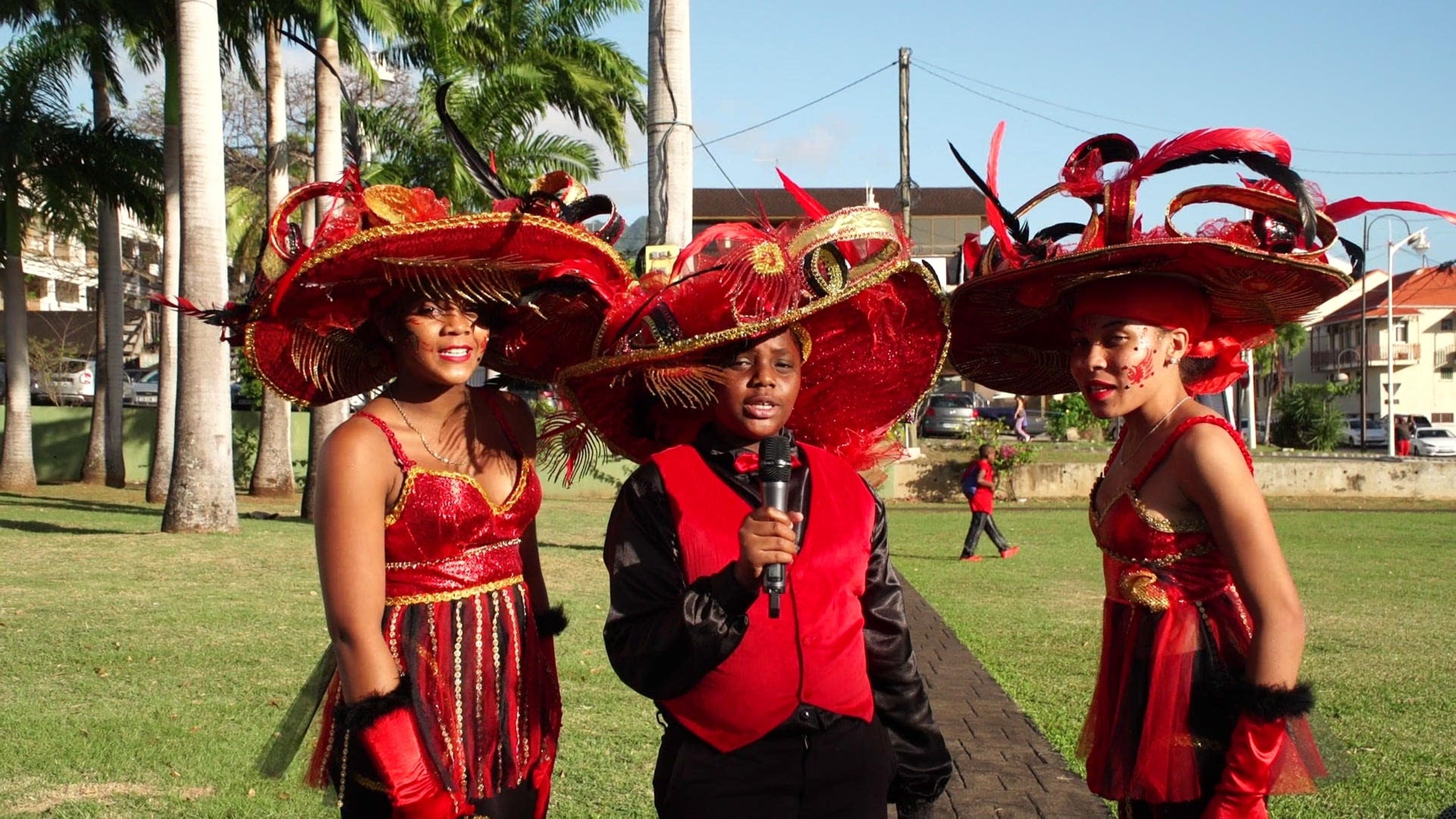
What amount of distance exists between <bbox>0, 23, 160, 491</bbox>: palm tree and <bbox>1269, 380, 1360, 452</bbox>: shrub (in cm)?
4373

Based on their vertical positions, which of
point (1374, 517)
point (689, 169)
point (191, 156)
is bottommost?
point (1374, 517)

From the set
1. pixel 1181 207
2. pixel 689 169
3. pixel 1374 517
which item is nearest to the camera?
pixel 1181 207

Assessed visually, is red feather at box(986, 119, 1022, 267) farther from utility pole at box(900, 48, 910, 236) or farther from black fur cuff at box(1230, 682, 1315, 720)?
utility pole at box(900, 48, 910, 236)

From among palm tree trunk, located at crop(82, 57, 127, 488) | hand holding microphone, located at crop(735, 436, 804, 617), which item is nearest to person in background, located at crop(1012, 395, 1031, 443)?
palm tree trunk, located at crop(82, 57, 127, 488)

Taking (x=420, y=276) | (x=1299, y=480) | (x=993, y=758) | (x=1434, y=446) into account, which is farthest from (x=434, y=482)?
(x=1434, y=446)

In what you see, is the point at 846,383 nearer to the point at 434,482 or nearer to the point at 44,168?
the point at 434,482

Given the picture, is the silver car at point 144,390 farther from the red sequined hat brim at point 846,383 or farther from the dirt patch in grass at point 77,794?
the red sequined hat brim at point 846,383

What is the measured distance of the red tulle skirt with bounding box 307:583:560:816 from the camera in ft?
11.0

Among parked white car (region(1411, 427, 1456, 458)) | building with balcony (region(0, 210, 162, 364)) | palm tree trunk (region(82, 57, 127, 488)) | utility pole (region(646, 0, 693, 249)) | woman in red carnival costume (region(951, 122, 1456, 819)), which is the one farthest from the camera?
parked white car (region(1411, 427, 1456, 458))

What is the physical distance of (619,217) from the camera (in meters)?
3.74

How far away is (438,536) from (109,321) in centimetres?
2192

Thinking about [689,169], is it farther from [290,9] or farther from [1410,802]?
[290,9]

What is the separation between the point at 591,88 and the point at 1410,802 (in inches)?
833

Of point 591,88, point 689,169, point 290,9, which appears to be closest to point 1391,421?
point 591,88
